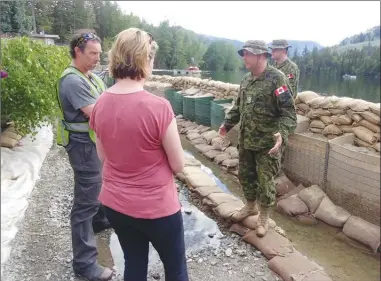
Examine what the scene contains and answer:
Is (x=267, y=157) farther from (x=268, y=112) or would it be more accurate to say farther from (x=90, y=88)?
(x=90, y=88)

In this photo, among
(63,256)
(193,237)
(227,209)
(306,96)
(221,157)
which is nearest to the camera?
(63,256)

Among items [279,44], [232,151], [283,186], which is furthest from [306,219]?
[232,151]

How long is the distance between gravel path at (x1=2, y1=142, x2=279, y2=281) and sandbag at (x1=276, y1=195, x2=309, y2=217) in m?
1.06

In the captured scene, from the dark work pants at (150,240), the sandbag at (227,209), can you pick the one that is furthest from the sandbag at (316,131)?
the dark work pants at (150,240)

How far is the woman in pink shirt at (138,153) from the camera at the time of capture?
1358mm

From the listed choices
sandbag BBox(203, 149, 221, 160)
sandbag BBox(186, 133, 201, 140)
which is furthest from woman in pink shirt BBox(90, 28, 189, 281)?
sandbag BBox(186, 133, 201, 140)

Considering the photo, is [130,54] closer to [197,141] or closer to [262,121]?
[262,121]

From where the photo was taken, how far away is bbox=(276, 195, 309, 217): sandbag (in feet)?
13.3

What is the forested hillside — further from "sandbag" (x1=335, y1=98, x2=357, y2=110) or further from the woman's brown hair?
"sandbag" (x1=335, y1=98, x2=357, y2=110)

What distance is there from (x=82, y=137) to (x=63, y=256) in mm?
1045

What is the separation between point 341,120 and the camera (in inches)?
168

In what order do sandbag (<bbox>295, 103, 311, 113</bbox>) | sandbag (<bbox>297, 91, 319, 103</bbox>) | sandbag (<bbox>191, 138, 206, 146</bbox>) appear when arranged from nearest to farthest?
sandbag (<bbox>297, 91, 319, 103</bbox>) → sandbag (<bbox>295, 103, 311, 113</bbox>) → sandbag (<bbox>191, 138, 206, 146</bbox>)

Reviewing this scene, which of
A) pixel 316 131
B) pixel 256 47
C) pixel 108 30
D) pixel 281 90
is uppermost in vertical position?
pixel 108 30

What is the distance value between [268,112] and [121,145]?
1594mm
